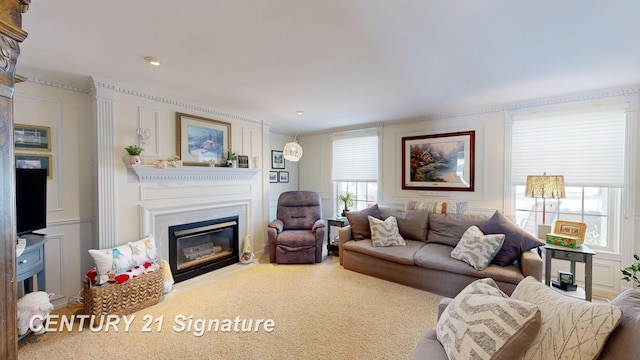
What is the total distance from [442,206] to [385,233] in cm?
101

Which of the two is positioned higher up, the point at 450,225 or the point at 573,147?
the point at 573,147

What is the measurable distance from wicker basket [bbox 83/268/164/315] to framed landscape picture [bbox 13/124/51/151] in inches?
55.2

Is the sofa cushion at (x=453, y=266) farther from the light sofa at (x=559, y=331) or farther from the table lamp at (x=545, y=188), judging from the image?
the light sofa at (x=559, y=331)

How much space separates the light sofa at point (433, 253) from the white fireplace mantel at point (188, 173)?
1.87 m

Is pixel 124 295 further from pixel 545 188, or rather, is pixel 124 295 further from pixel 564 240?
pixel 545 188

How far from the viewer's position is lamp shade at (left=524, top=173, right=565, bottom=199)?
9.02ft

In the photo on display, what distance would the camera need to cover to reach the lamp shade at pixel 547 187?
9.02 feet

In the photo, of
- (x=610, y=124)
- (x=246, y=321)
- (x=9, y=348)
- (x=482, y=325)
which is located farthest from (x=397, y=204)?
(x=9, y=348)

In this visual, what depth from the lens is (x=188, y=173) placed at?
3328mm

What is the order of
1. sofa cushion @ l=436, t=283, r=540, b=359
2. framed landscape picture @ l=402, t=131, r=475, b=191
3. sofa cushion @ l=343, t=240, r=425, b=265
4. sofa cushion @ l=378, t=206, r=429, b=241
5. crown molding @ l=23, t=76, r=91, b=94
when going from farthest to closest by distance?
framed landscape picture @ l=402, t=131, r=475, b=191, sofa cushion @ l=378, t=206, r=429, b=241, sofa cushion @ l=343, t=240, r=425, b=265, crown molding @ l=23, t=76, r=91, b=94, sofa cushion @ l=436, t=283, r=540, b=359

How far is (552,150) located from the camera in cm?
321

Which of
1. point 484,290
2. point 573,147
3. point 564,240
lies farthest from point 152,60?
point 573,147

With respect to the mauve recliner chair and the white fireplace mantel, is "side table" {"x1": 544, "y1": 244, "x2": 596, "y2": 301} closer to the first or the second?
the mauve recliner chair

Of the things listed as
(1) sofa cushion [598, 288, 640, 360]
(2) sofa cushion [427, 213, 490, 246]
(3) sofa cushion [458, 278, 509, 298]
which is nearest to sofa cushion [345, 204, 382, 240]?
(2) sofa cushion [427, 213, 490, 246]
